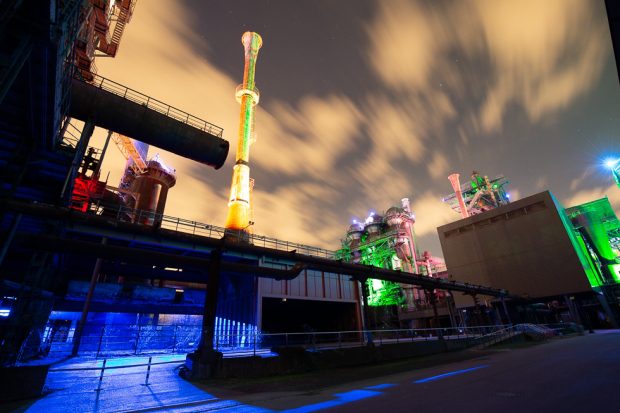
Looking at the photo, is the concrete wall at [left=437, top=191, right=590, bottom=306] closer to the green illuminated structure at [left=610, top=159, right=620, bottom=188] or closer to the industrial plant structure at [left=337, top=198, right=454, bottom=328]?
the industrial plant structure at [left=337, top=198, right=454, bottom=328]

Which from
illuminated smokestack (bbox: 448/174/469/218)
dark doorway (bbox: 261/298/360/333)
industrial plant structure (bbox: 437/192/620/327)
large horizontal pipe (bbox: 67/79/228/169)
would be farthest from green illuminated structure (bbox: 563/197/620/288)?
large horizontal pipe (bbox: 67/79/228/169)

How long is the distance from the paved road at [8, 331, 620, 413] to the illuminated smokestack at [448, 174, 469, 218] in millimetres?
61633

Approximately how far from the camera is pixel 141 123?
53.4 feet

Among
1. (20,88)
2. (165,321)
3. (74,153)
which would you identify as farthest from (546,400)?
(165,321)

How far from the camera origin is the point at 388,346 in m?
17.1

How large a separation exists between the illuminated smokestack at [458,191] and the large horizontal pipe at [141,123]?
209 feet

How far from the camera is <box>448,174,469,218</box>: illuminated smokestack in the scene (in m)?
66.3

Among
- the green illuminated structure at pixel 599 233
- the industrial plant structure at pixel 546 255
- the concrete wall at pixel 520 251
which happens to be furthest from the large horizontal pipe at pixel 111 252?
the green illuminated structure at pixel 599 233

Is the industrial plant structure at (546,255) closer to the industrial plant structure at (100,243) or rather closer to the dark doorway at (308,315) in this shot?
the industrial plant structure at (100,243)

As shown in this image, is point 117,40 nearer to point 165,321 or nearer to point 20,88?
point 20,88

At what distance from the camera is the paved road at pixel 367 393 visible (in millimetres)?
5863

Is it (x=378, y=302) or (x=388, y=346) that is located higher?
(x=378, y=302)

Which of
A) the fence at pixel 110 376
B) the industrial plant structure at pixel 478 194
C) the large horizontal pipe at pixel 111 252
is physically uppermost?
the industrial plant structure at pixel 478 194

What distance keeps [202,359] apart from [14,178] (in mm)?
9982
